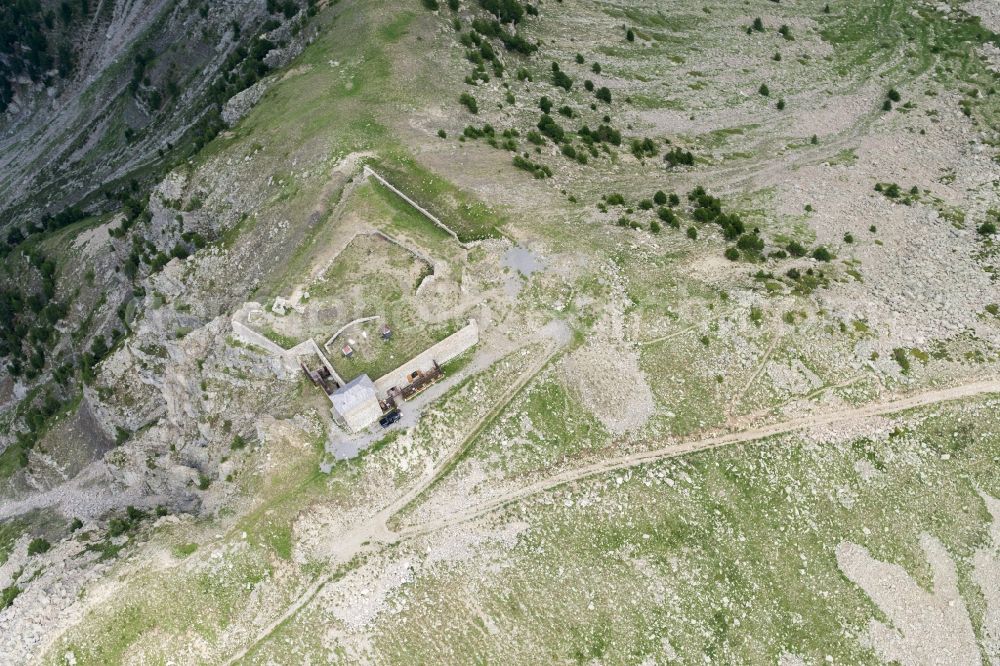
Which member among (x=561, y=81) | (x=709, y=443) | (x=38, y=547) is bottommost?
(x=38, y=547)

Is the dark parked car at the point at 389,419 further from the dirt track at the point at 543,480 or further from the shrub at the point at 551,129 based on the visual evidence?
the shrub at the point at 551,129

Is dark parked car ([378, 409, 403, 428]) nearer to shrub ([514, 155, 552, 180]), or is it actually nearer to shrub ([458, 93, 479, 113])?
shrub ([514, 155, 552, 180])

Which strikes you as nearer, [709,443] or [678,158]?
[709,443]

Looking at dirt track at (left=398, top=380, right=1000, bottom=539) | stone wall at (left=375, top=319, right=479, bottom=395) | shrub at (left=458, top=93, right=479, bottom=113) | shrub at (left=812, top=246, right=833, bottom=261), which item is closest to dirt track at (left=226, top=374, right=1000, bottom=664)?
dirt track at (left=398, top=380, right=1000, bottom=539)

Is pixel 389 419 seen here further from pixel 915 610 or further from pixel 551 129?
pixel 551 129

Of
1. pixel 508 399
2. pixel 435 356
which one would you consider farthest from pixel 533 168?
pixel 508 399

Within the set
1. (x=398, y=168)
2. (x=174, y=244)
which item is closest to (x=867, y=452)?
(x=398, y=168)
